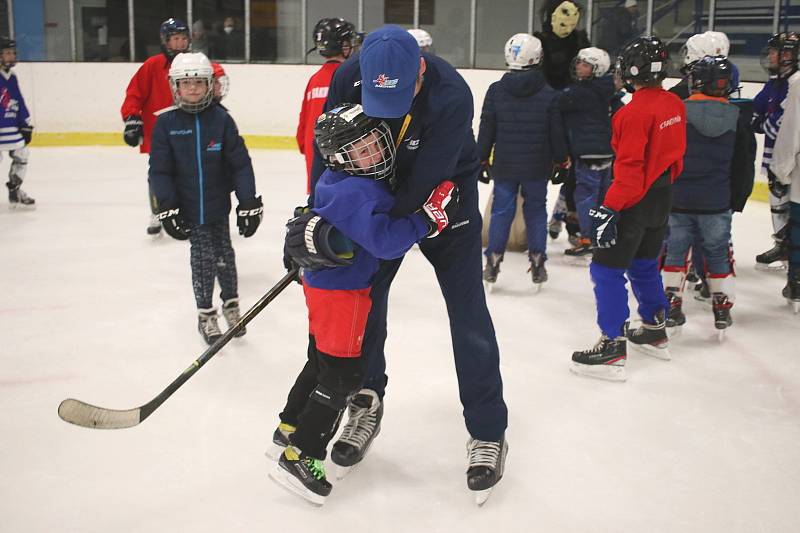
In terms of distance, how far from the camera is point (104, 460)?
2260 mm

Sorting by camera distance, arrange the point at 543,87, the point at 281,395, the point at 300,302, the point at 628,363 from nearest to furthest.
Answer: the point at 281,395 → the point at 628,363 → the point at 300,302 → the point at 543,87

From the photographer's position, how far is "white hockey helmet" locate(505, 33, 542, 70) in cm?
392

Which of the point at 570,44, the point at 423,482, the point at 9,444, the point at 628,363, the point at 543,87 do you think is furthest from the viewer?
the point at 570,44

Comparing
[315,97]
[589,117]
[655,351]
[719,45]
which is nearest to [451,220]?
[655,351]

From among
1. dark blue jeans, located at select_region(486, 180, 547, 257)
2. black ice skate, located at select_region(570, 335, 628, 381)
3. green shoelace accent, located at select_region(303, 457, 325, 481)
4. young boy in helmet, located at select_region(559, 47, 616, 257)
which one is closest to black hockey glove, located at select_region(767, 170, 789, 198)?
young boy in helmet, located at select_region(559, 47, 616, 257)

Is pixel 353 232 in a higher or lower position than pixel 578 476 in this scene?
higher

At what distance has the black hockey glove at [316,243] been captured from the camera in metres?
1.83

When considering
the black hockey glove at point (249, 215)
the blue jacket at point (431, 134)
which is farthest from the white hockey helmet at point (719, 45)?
the blue jacket at point (431, 134)

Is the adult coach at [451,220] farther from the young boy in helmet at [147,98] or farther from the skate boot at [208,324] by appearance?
the young boy in helmet at [147,98]

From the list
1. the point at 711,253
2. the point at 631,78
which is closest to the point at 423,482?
the point at 631,78

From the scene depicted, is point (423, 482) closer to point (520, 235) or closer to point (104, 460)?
point (104, 460)

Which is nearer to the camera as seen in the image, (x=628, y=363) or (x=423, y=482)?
(x=423, y=482)

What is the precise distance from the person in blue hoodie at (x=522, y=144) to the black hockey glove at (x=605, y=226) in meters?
1.23

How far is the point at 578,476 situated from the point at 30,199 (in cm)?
486
